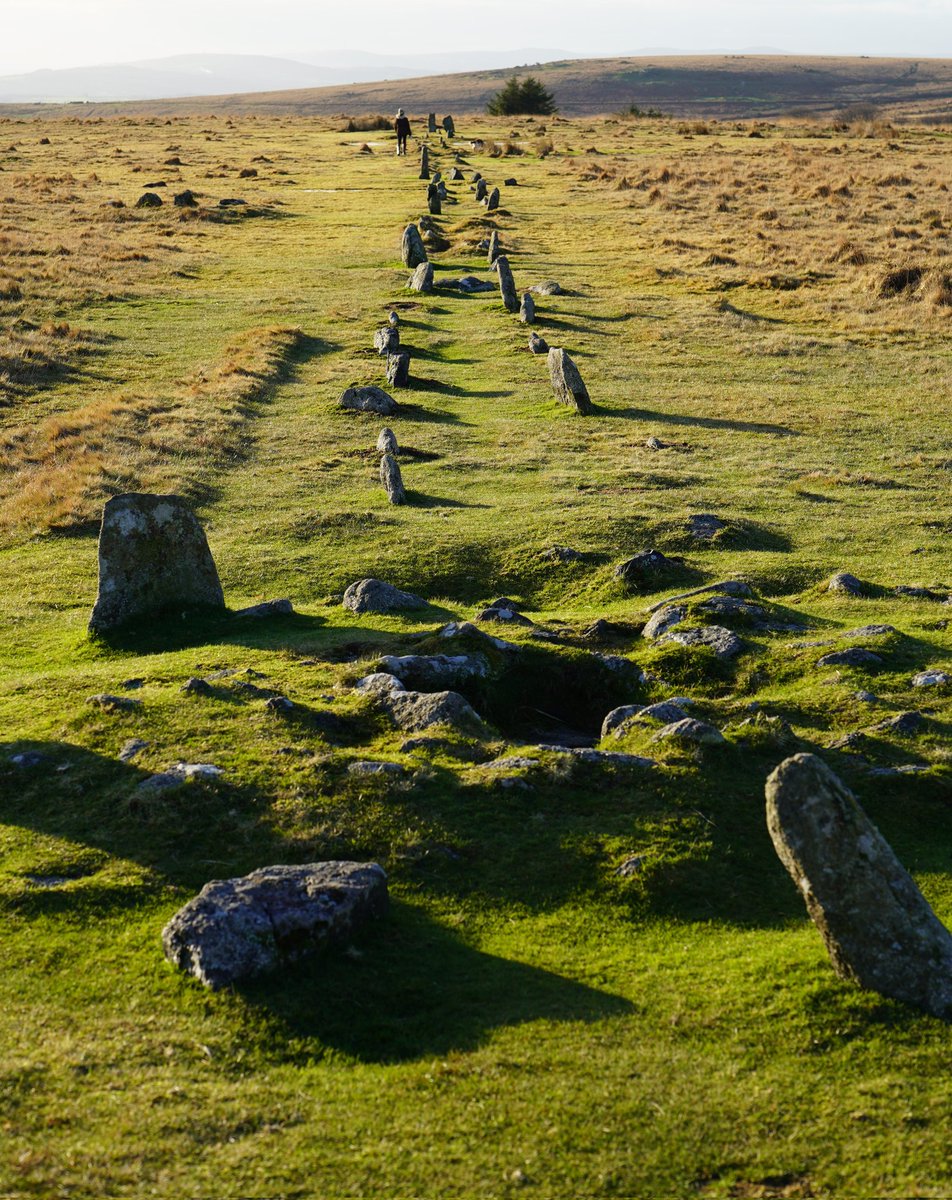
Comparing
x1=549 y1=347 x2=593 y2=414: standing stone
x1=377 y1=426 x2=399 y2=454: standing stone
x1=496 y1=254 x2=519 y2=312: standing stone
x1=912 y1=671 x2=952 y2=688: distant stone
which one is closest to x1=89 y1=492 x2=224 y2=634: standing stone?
x1=377 y1=426 x2=399 y2=454: standing stone

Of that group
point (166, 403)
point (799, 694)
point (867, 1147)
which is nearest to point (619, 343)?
point (166, 403)

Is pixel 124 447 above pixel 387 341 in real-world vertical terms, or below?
below

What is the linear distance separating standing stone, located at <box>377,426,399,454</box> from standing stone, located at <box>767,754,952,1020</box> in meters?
17.1

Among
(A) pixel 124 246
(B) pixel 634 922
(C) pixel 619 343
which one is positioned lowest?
(B) pixel 634 922

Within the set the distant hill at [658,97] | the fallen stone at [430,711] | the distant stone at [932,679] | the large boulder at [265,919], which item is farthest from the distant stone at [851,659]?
the distant hill at [658,97]

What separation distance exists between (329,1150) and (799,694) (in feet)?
25.3

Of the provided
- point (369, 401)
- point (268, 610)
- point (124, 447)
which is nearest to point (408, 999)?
point (268, 610)

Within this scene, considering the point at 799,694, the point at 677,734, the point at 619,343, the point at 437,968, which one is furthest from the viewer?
the point at 619,343

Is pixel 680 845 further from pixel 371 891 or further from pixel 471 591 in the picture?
pixel 471 591

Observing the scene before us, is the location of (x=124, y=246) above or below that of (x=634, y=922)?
above

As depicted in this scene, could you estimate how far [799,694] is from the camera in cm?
1266

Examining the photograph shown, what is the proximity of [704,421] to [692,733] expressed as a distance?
52.8 ft

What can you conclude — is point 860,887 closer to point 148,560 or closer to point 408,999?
point 408,999

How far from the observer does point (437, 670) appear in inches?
514
